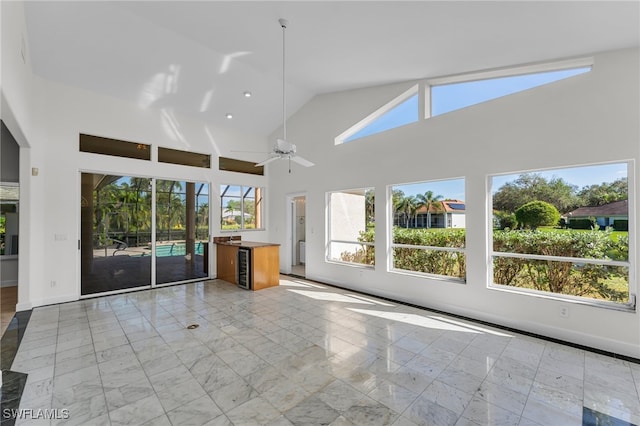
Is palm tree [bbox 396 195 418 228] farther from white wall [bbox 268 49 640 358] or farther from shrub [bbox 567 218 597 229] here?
shrub [bbox 567 218 597 229]

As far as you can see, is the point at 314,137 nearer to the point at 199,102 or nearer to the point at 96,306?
the point at 199,102

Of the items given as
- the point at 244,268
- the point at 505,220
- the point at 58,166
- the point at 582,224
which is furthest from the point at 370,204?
the point at 58,166

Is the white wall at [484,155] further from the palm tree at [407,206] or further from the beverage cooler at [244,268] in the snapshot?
the beverage cooler at [244,268]

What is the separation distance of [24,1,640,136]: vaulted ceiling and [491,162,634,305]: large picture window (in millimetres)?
1447

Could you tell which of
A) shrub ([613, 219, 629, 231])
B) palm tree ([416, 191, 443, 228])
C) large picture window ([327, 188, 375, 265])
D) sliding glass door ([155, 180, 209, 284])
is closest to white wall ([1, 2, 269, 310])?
sliding glass door ([155, 180, 209, 284])

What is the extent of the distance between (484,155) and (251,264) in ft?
14.6

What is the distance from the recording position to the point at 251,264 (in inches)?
222

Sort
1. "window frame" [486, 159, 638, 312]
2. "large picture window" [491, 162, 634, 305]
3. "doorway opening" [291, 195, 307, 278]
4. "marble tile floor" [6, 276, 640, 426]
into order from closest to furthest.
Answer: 1. "marble tile floor" [6, 276, 640, 426]
2. "window frame" [486, 159, 638, 312]
3. "large picture window" [491, 162, 634, 305]
4. "doorway opening" [291, 195, 307, 278]

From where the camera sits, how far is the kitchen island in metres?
5.64

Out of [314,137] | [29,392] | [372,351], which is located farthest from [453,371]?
[314,137]

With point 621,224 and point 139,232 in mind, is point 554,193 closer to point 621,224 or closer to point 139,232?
point 621,224

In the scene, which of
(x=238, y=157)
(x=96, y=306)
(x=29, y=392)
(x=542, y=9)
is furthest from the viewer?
(x=238, y=157)

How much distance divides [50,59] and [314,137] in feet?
15.0

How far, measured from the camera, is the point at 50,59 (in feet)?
13.8
